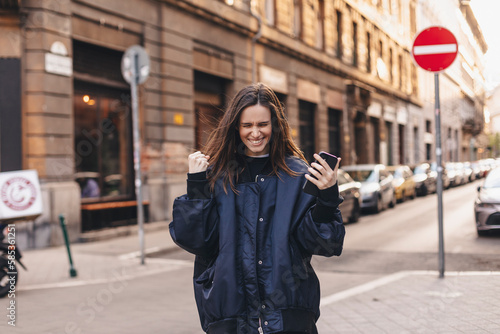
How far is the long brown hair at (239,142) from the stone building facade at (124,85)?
66.1 inches

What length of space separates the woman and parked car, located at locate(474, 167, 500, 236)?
9.13m

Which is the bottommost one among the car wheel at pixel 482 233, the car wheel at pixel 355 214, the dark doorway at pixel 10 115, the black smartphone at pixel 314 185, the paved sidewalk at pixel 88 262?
the paved sidewalk at pixel 88 262

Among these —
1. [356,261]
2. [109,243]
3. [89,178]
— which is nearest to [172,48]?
[89,178]

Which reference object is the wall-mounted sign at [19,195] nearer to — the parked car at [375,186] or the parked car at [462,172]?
the parked car at [375,186]

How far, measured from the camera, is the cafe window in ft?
42.7

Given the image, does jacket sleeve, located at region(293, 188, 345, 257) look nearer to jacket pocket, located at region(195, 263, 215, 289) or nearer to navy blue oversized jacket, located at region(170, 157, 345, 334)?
navy blue oversized jacket, located at region(170, 157, 345, 334)

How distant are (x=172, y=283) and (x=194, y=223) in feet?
17.7

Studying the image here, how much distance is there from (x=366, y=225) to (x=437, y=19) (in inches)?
1740

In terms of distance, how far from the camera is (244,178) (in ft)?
8.68

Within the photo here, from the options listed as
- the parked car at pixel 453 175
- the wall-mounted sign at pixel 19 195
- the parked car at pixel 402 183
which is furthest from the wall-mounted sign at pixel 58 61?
the parked car at pixel 453 175

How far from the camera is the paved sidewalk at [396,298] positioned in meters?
4.97

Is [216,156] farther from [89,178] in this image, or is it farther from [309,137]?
[309,137]

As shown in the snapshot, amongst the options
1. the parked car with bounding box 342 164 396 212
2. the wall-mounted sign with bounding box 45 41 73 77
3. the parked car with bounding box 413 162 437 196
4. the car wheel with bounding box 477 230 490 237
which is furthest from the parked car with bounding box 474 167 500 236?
the parked car with bounding box 413 162 437 196

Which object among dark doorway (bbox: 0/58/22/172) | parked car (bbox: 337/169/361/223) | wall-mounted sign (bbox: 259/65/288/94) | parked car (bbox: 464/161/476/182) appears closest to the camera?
dark doorway (bbox: 0/58/22/172)
